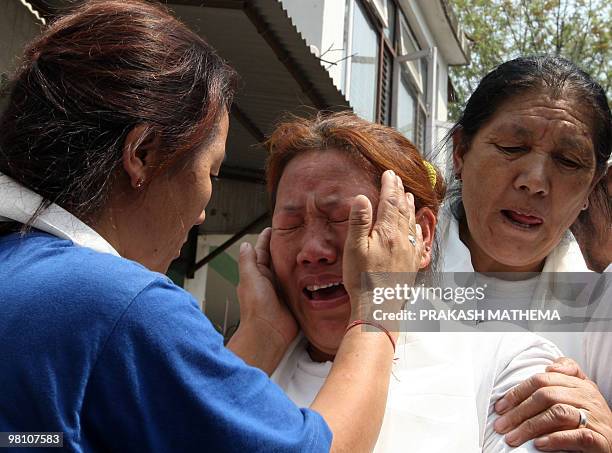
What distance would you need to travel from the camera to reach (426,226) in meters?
2.13

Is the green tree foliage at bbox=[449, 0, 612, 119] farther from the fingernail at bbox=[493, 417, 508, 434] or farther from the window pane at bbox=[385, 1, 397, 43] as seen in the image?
the fingernail at bbox=[493, 417, 508, 434]

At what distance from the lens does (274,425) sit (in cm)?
131

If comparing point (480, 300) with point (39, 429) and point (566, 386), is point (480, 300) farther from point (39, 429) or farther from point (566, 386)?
point (39, 429)

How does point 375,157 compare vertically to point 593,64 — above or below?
below

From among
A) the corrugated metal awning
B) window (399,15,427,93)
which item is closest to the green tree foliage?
window (399,15,427,93)

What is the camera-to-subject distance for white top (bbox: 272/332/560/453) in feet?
5.84

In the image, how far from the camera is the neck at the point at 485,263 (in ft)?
8.20

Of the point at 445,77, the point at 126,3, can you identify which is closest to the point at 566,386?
the point at 126,3

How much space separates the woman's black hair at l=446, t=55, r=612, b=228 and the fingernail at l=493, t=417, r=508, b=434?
973mm

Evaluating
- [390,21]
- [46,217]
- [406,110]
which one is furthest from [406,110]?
[46,217]

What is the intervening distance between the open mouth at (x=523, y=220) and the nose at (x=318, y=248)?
0.68 meters

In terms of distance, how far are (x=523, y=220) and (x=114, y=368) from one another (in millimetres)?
1554

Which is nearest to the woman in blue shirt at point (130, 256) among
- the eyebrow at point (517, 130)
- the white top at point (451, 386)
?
the white top at point (451, 386)

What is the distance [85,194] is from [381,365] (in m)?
0.67
